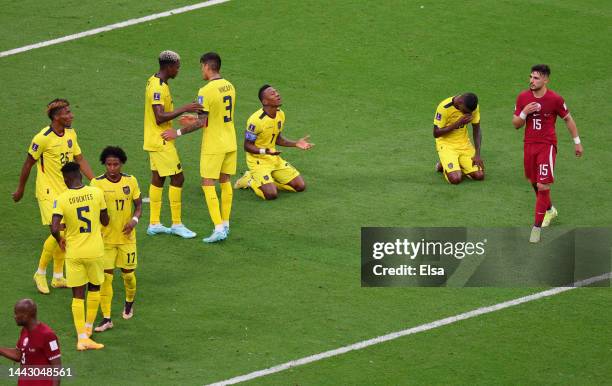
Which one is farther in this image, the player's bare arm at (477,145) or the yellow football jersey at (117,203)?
the player's bare arm at (477,145)

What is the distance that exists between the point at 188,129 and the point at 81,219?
11.0ft

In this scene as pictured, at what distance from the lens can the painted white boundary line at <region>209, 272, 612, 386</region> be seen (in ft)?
48.4

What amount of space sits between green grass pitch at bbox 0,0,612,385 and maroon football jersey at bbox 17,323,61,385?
1.76 m

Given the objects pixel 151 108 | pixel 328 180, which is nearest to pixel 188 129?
pixel 151 108

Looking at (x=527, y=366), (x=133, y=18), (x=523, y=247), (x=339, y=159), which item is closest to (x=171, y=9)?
(x=133, y=18)

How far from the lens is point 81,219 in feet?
49.4

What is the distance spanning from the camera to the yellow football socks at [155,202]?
18.5 metres

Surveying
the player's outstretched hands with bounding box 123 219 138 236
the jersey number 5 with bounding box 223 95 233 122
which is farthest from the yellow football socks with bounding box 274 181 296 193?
the player's outstretched hands with bounding box 123 219 138 236

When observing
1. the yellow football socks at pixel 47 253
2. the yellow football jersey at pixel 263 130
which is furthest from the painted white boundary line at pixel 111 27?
the yellow football socks at pixel 47 253

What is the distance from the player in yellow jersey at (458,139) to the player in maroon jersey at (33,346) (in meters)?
8.92

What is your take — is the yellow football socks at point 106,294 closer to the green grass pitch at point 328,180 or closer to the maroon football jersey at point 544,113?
the green grass pitch at point 328,180

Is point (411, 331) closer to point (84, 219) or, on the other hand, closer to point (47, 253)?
point (84, 219)

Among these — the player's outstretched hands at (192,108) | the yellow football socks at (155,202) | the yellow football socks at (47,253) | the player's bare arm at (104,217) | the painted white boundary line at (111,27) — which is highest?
the painted white boundary line at (111,27)

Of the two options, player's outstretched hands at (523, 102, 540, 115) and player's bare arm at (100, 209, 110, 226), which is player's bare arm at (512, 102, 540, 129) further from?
player's bare arm at (100, 209, 110, 226)
